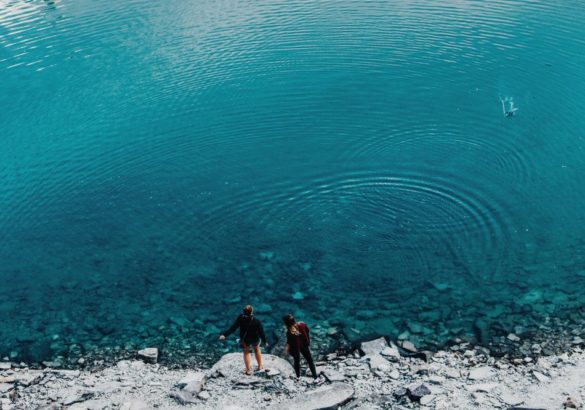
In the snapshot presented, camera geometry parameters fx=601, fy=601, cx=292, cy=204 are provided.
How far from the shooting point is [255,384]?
68.3 ft

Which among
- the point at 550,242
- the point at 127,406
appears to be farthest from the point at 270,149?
the point at 127,406

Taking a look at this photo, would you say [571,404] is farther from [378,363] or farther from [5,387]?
[5,387]

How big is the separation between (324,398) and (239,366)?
375 centimetres

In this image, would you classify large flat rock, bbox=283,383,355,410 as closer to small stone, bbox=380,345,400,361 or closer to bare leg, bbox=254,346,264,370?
bare leg, bbox=254,346,264,370

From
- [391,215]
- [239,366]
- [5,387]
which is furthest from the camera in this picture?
[391,215]

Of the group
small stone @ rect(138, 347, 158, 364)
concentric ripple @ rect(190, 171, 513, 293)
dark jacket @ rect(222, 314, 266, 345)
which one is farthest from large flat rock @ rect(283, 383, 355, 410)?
concentric ripple @ rect(190, 171, 513, 293)

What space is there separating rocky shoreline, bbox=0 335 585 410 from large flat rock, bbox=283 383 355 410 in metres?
0.03

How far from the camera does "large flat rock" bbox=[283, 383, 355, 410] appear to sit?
1925 cm

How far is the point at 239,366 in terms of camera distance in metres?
21.8

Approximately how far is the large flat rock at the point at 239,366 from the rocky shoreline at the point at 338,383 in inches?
1.5

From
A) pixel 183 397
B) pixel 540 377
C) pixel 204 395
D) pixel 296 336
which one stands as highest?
pixel 296 336

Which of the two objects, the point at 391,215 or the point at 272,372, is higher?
the point at 391,215

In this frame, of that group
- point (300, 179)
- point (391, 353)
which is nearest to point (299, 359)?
point (391, 353)

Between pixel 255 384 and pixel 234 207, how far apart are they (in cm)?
1262
